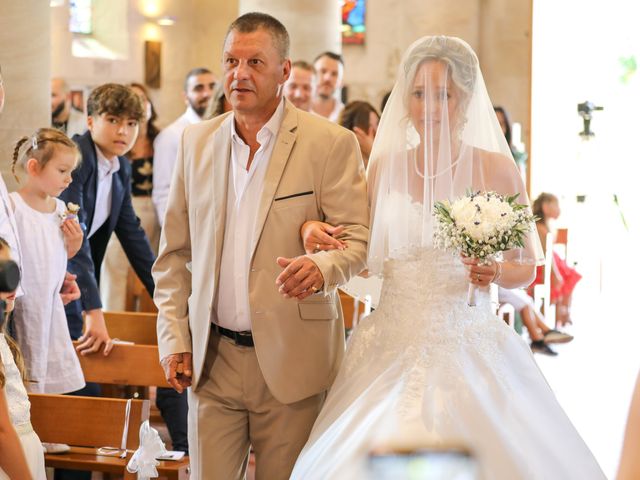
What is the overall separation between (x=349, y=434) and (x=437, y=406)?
34 cm

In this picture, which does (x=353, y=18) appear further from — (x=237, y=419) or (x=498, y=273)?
(x=237, y=419)

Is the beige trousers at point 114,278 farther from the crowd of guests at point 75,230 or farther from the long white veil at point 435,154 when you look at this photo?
the long white veil at point 435,154

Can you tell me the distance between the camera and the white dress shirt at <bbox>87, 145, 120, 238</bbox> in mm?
5906

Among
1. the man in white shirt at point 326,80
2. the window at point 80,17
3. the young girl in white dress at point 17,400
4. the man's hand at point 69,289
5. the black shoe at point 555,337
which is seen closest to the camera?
the young girl in white dress at point 17,400

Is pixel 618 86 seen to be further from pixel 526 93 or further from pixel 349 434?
pixel 349 434

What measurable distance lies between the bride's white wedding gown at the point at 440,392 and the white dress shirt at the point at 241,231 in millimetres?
484

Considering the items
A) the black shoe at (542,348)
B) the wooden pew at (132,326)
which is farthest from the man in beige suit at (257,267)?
the black shoe at (542,348)

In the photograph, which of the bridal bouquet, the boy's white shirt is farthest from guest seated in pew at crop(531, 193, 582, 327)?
the boy's white shirt

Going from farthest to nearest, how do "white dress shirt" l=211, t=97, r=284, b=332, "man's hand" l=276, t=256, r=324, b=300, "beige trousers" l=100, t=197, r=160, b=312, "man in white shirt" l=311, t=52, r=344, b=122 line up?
"beige trousers" l=100, t=197, r=160, b=312 → "man in white shirt" l=311, t=52, r=344, b=122 → "white dress shirt" l=211, t=97, r=284, b=332 → "man's hand" l=276, t=256, r=324, b=300

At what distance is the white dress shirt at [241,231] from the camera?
402 centimetres

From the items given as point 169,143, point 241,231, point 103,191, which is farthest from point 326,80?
point 241,231

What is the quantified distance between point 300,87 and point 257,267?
4.43 metres

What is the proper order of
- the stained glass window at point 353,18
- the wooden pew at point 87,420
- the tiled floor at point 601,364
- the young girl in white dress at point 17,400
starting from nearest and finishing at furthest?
the young girl in white dress at point 17,400, the wooden pew at point 87,420, the tiled floor at point 601,364, the stained glass window at point 353,18

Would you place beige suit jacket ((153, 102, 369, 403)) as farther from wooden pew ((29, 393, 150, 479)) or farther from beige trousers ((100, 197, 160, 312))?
beige trousers ((100, 197, 160, 312))
